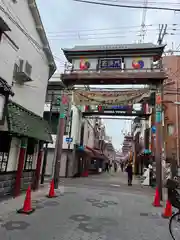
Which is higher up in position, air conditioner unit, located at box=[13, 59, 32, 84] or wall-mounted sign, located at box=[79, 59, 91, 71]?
wall-mounted sign, located at box=[79, 59, 91, 71]

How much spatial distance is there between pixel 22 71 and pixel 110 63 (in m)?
6.98

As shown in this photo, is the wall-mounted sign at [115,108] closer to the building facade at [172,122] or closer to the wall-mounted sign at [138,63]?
the building facade at [172,122]

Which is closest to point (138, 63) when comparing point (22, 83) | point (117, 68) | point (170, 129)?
point (117, 68)

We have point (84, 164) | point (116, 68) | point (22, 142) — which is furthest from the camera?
point (84, 164)

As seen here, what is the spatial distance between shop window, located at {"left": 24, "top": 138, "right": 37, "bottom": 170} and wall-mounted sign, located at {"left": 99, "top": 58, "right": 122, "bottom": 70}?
704 centimetres

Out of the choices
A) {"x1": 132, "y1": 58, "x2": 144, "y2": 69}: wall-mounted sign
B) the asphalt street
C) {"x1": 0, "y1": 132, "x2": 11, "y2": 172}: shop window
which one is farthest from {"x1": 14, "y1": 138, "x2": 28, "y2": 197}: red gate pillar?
{"x1": 132, "y1": 58, "x2": 144, "y2": 69}: wall-mounted sign

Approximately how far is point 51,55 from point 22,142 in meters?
5.96

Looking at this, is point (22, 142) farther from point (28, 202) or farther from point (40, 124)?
point (28, 202)

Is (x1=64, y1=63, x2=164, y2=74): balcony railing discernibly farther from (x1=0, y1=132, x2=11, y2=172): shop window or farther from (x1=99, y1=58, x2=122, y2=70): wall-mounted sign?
(x1=0, y1=132, x2=11, y2=172): shop window

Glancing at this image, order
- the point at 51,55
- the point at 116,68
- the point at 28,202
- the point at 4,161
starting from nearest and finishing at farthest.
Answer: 1. the point at 28,202
2. the point at 4,161
3. the point at 51,55
4. the point at 116,68

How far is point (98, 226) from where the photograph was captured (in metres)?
5.83

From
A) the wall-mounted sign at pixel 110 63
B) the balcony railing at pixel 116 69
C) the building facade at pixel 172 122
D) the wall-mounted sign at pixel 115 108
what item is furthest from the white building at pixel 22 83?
the building facade at pixel 172 122

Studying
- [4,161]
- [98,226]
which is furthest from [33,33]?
[98,226]

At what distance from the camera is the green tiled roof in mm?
7555
